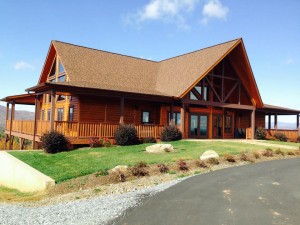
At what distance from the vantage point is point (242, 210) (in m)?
7.82

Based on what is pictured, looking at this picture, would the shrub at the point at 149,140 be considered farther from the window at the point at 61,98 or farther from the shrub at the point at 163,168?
the shrub at the point at 163,168

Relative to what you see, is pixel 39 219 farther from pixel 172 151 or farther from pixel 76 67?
pixel 76 67

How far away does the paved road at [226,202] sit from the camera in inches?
285

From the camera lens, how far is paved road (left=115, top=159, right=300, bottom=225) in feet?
23.7

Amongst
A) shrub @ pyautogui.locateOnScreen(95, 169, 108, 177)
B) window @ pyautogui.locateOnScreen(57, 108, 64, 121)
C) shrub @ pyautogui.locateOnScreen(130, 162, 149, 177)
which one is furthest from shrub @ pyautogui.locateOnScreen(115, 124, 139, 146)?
shrub @ pyautogui.locateOnScreen(130, 162, 149, 177)

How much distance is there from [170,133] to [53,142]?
870 cm

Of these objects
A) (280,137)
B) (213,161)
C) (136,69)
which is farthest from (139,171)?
(280,137)

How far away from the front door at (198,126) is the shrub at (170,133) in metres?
4.36

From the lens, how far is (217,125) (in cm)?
2989

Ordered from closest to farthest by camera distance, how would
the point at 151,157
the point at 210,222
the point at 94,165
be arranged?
the point at 210,222, the point at 94,165, the point at 151,157

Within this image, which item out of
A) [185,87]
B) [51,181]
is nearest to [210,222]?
[51,181]

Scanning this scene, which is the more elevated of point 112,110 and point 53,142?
point 112,110

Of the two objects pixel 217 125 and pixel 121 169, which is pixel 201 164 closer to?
pixel 121 169

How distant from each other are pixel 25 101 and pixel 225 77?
19844 mm
